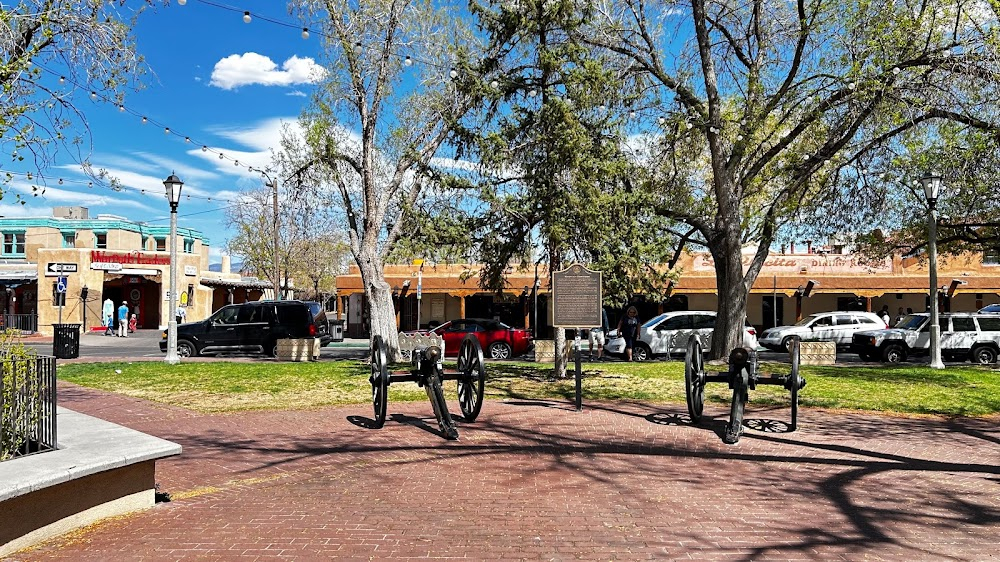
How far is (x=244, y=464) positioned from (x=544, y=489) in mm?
3195

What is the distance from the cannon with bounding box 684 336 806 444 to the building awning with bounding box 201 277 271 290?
4269cm

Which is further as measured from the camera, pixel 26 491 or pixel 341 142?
pixel 341 142

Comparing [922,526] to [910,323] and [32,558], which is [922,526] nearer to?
[32,558]

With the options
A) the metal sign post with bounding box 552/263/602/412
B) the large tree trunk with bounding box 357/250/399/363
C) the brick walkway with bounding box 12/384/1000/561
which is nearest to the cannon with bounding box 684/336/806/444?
the brick walkway with bounding box 12/384/1000/561

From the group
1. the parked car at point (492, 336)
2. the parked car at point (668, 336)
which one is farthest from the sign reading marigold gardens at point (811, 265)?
the parked car at point (492, 336)

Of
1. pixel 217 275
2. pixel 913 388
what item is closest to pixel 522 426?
pixel 913 388

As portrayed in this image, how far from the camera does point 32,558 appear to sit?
15.6 feet

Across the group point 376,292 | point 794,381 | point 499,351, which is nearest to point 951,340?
point 499,351

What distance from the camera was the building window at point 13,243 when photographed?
4988cm

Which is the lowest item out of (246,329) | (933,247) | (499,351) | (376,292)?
(499,351)

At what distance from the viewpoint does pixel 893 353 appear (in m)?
22.0

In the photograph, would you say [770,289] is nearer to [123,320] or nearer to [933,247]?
[933,247]

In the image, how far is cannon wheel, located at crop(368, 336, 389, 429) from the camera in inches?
361

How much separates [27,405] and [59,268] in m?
36.4
